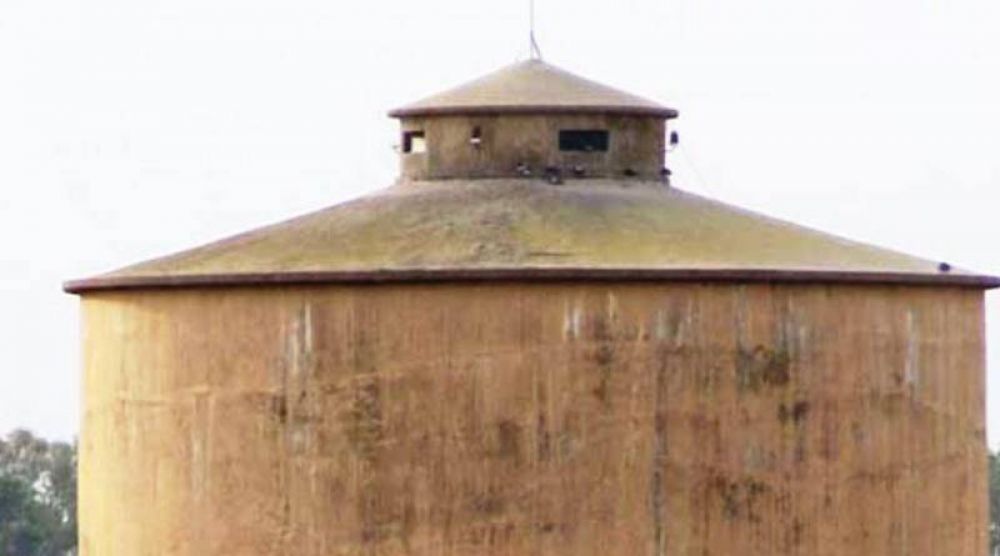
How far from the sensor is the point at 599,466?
40.1 meters

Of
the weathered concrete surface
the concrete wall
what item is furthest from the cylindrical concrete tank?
the concrete wall

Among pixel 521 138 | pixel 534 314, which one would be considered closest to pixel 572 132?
pixel 521 138

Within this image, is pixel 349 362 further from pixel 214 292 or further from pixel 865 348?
pixel 865 348

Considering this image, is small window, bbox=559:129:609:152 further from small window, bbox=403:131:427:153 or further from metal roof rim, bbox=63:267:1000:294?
metal roof rim, bbox=63:267:1000:294

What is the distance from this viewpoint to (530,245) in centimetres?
4053

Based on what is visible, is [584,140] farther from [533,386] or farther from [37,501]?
[37,501]

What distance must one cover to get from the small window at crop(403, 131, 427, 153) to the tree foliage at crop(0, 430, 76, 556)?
42663 mm

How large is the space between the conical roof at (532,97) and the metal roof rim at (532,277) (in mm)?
2844

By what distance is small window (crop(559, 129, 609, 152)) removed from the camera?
42.5m

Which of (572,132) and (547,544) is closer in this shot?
(547,544)

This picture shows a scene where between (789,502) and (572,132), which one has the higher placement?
(572,132)

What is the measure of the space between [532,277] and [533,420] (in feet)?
→ 3.73

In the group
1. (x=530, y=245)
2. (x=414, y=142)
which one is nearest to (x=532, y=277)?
(x=530, y=245)

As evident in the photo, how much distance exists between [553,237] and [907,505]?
371 centimetres
